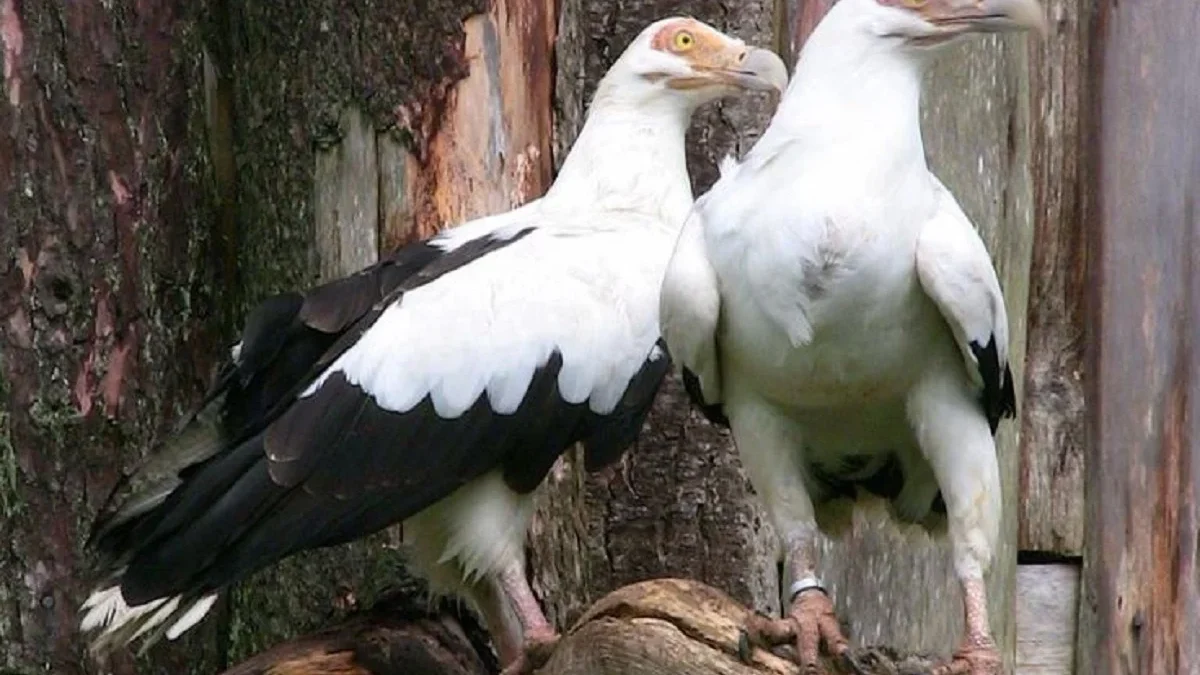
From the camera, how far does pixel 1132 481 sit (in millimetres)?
6773

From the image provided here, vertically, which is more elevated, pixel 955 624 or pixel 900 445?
pixel 900 445

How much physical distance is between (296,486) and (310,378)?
339mm

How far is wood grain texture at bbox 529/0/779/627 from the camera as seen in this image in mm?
6949

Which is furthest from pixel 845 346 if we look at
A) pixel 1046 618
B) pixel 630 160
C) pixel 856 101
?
pixel 1046 618

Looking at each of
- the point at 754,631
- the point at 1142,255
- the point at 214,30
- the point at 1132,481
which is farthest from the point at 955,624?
the point at 214,30

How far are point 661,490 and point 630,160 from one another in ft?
2.87

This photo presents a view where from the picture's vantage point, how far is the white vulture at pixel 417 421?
5.93m

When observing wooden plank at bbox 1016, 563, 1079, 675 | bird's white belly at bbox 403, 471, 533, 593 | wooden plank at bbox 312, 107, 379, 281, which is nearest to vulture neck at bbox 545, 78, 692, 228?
wooden plank at bbox 312, 107, 379, 281

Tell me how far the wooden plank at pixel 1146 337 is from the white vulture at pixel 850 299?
1099 mm

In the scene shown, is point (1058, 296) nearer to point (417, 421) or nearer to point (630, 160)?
point (630, 160)

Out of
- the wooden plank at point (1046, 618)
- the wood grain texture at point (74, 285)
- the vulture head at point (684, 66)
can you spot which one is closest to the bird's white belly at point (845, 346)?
the vulture head at point (684, 66)

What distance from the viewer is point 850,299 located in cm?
532

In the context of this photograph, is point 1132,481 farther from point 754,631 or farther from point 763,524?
point 754,631

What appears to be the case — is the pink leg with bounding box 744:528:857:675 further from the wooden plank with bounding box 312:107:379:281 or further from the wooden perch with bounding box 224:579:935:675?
the wooden plank with bounding box 312:107:379:281
